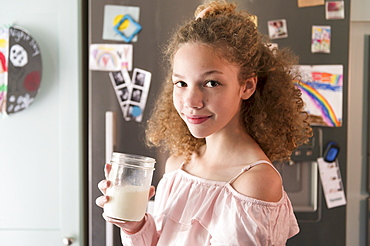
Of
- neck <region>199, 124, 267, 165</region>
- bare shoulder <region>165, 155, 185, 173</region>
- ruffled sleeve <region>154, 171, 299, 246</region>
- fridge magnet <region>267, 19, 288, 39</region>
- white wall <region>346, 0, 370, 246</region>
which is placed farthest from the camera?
white wall <region>346, 0, 370, 246</region>

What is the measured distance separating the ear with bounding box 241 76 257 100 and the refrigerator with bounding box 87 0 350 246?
71 cm

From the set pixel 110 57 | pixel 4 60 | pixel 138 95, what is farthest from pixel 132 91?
pixel 4 60

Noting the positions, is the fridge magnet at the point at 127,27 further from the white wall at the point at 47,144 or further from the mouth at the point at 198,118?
the mouth at the point at 198,118

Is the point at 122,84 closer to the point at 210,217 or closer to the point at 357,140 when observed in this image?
the point at 210,217

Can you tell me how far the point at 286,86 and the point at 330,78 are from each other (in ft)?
2.16

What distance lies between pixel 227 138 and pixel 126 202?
0.26 metres

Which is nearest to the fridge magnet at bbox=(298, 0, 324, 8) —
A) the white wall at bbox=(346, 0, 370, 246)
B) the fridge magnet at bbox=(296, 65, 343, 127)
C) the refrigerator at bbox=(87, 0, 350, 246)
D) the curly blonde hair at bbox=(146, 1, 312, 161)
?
the refrigerator at bbox=(87, 0, 350, 246)

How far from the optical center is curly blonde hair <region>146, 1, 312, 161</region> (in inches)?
36.4

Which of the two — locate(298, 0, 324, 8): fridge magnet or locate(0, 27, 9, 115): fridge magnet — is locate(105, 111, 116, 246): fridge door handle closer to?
locate(0, 27, 9, 115): fridge magnet

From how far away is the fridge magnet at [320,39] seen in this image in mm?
1626

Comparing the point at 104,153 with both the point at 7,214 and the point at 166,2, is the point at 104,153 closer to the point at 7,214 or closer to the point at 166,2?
the point at 7,214

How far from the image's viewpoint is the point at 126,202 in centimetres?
89

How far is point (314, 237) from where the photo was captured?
1.66m

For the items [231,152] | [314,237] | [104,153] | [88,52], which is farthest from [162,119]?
[314,237]
